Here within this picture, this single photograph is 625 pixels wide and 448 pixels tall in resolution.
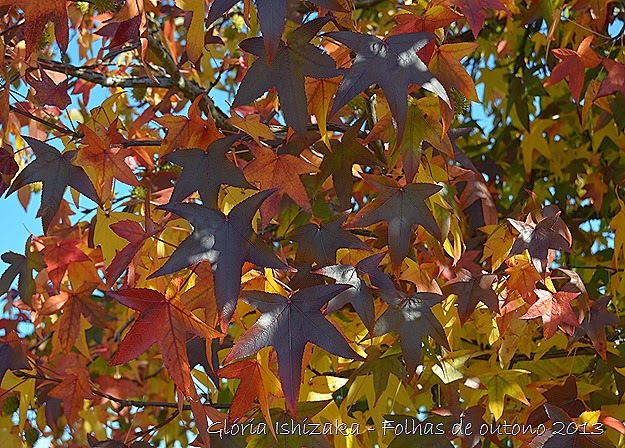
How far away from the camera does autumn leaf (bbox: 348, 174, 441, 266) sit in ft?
3.31

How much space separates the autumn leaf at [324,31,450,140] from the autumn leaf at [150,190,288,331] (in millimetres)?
159

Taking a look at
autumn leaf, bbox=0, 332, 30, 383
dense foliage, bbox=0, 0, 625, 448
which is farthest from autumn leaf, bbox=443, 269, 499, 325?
autumn leaf, bbox=0, 332, 30, 383

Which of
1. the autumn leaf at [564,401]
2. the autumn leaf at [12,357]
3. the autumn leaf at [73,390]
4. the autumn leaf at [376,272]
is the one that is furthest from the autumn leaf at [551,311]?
the autumn leaf at [12,357]

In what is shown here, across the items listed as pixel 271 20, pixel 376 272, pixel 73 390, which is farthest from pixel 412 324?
pixel 73 390

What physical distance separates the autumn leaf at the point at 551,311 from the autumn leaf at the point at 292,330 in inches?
13.3

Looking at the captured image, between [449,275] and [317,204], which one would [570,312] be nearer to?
[449,275]

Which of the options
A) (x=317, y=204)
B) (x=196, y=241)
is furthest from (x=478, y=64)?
(x=196, y=241)

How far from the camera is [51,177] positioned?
1.05 m

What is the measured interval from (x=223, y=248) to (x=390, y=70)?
0.27 metres

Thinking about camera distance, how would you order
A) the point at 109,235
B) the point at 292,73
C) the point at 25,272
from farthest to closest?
the point at 25,272 → the point at 109,235 → the point at 292,73

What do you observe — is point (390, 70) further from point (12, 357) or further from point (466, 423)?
point (12, 357)

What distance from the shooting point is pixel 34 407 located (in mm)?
1655

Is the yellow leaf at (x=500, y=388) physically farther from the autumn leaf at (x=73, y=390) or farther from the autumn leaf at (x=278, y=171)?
the autumn leaf at (x=73, y=390)

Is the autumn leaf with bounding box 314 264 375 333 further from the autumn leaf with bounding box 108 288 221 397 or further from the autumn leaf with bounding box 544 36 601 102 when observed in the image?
the autumn leaf with bounding box 544 36 601 102
